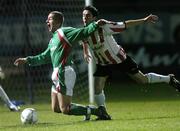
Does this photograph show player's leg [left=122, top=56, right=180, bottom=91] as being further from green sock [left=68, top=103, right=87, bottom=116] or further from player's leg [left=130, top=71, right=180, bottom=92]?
green sock [left=68, top=103, right=87, bottom=116]

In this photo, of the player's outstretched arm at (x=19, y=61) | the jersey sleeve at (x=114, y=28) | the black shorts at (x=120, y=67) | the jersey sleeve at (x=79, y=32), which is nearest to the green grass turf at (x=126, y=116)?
the black shorts at (x=120, y=67)

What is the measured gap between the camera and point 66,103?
10953 mm

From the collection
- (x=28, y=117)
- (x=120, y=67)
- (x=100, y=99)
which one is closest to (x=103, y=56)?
(x=120, y=67)

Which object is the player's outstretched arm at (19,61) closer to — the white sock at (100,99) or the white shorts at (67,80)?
the white shorts at (67,80)

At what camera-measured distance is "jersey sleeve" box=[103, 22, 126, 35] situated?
437 inches

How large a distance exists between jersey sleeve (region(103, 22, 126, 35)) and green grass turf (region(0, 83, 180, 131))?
1.28m

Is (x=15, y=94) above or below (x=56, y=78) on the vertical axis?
below

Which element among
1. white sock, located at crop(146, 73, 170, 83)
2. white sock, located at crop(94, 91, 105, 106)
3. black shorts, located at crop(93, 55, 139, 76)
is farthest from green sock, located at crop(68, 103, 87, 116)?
white sock, located at crop(146, 73, 170, 83)

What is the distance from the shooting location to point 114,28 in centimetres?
1122

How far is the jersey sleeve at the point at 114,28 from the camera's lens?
437 inches

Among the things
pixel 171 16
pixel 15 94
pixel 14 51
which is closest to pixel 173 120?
pixel 15 94

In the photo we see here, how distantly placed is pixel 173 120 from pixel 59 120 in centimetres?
179

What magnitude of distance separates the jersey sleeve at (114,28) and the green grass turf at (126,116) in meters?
1.28

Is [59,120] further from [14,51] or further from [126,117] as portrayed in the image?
[14,51]
